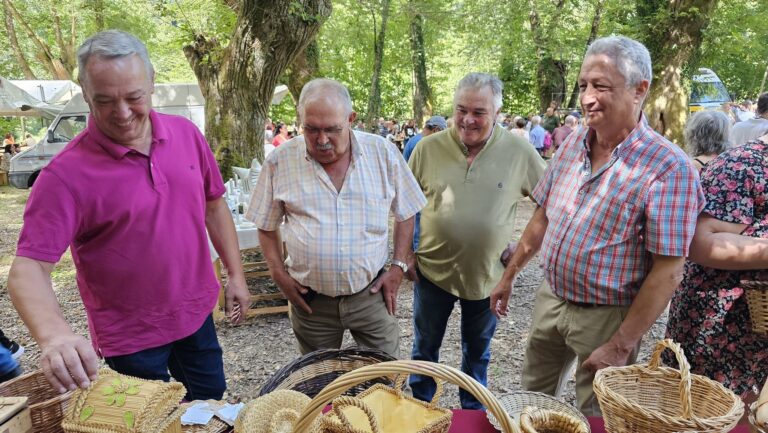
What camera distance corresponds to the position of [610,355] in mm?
1690

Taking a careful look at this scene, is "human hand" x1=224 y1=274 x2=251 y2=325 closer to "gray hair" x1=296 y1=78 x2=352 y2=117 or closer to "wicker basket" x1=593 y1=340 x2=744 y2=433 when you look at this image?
"gray hair" x1=296 y1=78 x2=352 y2=117

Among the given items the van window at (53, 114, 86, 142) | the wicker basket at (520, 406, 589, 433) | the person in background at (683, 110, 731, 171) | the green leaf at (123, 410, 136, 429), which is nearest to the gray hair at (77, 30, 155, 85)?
the green leaf at (123, 410, 136, 429)

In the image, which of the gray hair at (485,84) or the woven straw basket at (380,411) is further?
the gray hair at (485,84)

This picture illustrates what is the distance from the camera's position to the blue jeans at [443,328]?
2656 mm

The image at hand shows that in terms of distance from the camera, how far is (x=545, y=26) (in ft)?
43.7

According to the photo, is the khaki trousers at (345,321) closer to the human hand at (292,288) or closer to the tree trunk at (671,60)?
the human hand at (292,288)

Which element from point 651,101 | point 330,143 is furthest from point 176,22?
point 651,101

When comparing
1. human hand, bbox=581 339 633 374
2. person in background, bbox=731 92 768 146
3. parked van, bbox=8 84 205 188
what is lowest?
parked van, bbox=8 84 205 188

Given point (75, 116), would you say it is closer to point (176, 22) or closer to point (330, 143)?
point (176, 22)

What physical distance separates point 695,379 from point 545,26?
13.8 meters

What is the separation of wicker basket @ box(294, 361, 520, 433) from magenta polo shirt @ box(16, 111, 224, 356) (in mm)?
972

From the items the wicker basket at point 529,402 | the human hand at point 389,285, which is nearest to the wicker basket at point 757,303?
the wicker basket at point 529,402

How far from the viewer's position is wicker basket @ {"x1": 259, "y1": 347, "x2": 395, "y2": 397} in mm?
1526

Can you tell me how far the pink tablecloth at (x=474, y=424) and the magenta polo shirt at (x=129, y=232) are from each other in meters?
1.08
